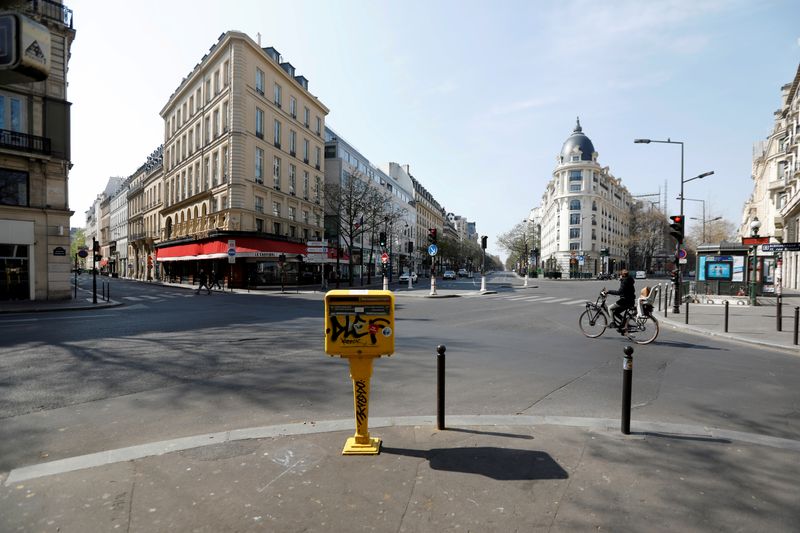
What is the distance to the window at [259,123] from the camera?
37281mm

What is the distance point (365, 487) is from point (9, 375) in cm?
656

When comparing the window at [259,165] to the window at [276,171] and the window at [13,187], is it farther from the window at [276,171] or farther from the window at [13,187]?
the window at [13,187]

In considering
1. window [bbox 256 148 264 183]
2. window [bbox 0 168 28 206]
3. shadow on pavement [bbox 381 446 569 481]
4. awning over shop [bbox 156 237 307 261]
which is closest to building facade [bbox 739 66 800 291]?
shadow on pavement [bbox 381 446 569 481]

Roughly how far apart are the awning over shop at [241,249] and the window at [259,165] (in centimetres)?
575

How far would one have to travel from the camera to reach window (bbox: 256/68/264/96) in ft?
121

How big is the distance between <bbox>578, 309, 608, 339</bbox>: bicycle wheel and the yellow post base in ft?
28.4

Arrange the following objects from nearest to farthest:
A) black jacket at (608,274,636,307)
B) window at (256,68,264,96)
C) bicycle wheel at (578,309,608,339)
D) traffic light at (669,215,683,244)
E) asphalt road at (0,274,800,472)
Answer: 1. asphalt road at (0,274,800,472)
2. black jacket at (608,274,636,307)
3. bicycle wheel at (578,309,608,339)
4. traffic light at (669,215,683,244)
5. window at (256,68,264,96)

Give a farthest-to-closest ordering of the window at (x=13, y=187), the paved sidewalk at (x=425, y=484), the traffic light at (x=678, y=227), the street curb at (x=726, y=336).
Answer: the window at (x=13, y=187), the traffic light at (x=678, y=227), the street curb at (x=726, y=336), the paved sidewalk at (x=425, y=484)

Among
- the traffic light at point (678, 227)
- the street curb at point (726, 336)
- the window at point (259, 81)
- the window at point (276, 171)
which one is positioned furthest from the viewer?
the window at point (276, 171)

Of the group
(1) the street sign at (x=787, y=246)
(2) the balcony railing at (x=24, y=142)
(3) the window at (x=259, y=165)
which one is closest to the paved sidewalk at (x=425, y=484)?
(1) the street sign at (x=787, y=246)

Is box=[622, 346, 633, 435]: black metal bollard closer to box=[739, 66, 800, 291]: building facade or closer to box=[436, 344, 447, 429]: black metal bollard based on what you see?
box=[436, 344, 447, 429]: black metal bollard

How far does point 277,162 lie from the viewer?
39.9m

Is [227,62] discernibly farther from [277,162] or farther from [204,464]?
[204,464]

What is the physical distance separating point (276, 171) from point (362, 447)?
39.1m
